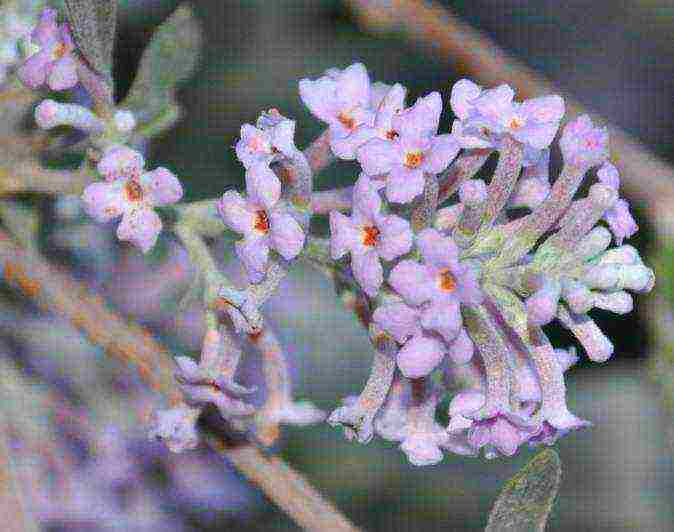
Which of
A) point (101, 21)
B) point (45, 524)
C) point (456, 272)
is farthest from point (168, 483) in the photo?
point (456, 272)

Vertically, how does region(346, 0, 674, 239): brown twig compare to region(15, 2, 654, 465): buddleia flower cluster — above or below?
below

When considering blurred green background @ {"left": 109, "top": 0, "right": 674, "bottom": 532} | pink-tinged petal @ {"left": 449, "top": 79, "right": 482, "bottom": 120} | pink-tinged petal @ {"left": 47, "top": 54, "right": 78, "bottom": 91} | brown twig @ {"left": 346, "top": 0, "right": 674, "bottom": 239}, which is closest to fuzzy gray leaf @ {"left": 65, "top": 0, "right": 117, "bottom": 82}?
pink-tinged petal @ {"left": 47, "top": 54, "right": 78, "bottom": 91}

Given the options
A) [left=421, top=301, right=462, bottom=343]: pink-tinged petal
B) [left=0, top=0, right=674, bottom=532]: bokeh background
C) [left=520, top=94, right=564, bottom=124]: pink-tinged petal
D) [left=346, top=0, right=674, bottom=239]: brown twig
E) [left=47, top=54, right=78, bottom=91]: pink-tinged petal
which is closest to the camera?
[left=421, top=301, right=462, bottom=343]: pink-tinged petal

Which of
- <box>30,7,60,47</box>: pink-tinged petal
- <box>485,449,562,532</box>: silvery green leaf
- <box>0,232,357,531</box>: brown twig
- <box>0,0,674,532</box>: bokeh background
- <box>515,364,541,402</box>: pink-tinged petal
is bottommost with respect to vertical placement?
<box>0,0,674,532</box>: bokeh background

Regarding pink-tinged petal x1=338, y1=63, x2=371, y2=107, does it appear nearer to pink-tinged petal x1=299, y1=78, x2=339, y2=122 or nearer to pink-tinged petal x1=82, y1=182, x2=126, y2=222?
pink-tinged petal x1=299, y1=78, x2=339, y2=122

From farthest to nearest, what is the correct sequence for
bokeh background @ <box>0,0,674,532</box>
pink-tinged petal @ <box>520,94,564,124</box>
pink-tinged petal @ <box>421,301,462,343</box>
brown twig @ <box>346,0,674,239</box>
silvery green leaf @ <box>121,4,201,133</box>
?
bokeh background @ <box>0,0,674,532</box> → brown twig @ <box>346,0,674,239</box> → silvery green leaf @ <box>121,4,201,133</box> → pink-tinged petal @ <box>520,94,564,124</box> → pink-tinged petal @ <box>421,301,462,343</box>

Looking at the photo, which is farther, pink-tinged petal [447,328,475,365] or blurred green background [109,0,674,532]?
blurred green background [109,0,674,532]

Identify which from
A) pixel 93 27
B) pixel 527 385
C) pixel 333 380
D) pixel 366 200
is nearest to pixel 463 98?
pixel 366 200
